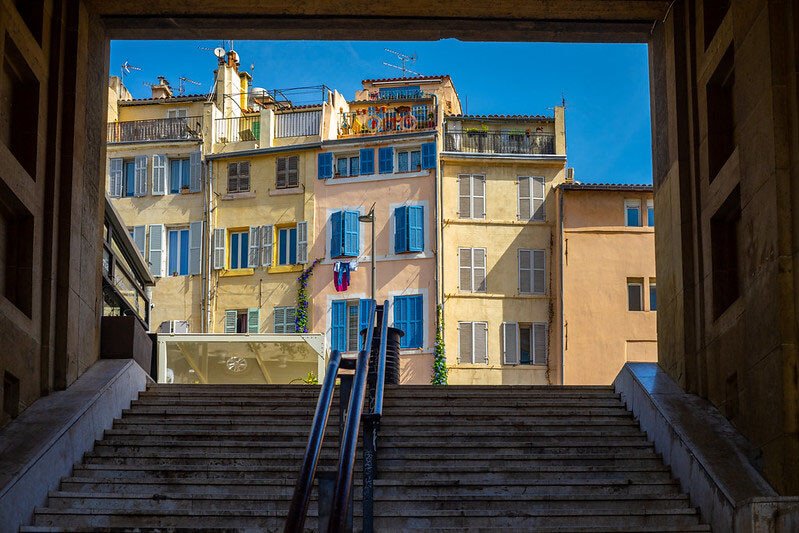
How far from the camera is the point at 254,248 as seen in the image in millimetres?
41000

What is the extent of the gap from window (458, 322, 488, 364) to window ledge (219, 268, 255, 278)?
675 cm

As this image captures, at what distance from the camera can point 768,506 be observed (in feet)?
26.3

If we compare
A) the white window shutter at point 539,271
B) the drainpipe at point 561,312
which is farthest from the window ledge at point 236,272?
the drainpipe at point 561,312

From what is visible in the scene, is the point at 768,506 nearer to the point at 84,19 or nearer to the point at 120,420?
the point at 120,420

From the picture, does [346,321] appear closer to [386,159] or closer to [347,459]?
[386,159]

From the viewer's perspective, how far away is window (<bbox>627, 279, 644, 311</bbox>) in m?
38.7

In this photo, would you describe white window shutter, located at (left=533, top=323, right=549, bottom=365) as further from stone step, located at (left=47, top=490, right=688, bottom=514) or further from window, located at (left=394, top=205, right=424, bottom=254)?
stone step, located at (left=47, top=490, right=688, bottom=514)

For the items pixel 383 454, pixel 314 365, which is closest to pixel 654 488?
pixel 383 454

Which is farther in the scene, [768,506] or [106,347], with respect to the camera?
[106,347]

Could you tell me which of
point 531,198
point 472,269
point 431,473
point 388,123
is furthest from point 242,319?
point 431,473

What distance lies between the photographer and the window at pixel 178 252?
41.5 metres

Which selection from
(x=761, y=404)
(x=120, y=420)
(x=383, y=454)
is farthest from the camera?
(x=120, y=420)

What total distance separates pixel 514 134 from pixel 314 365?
511 inches

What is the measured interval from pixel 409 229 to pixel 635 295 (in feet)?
22.3
